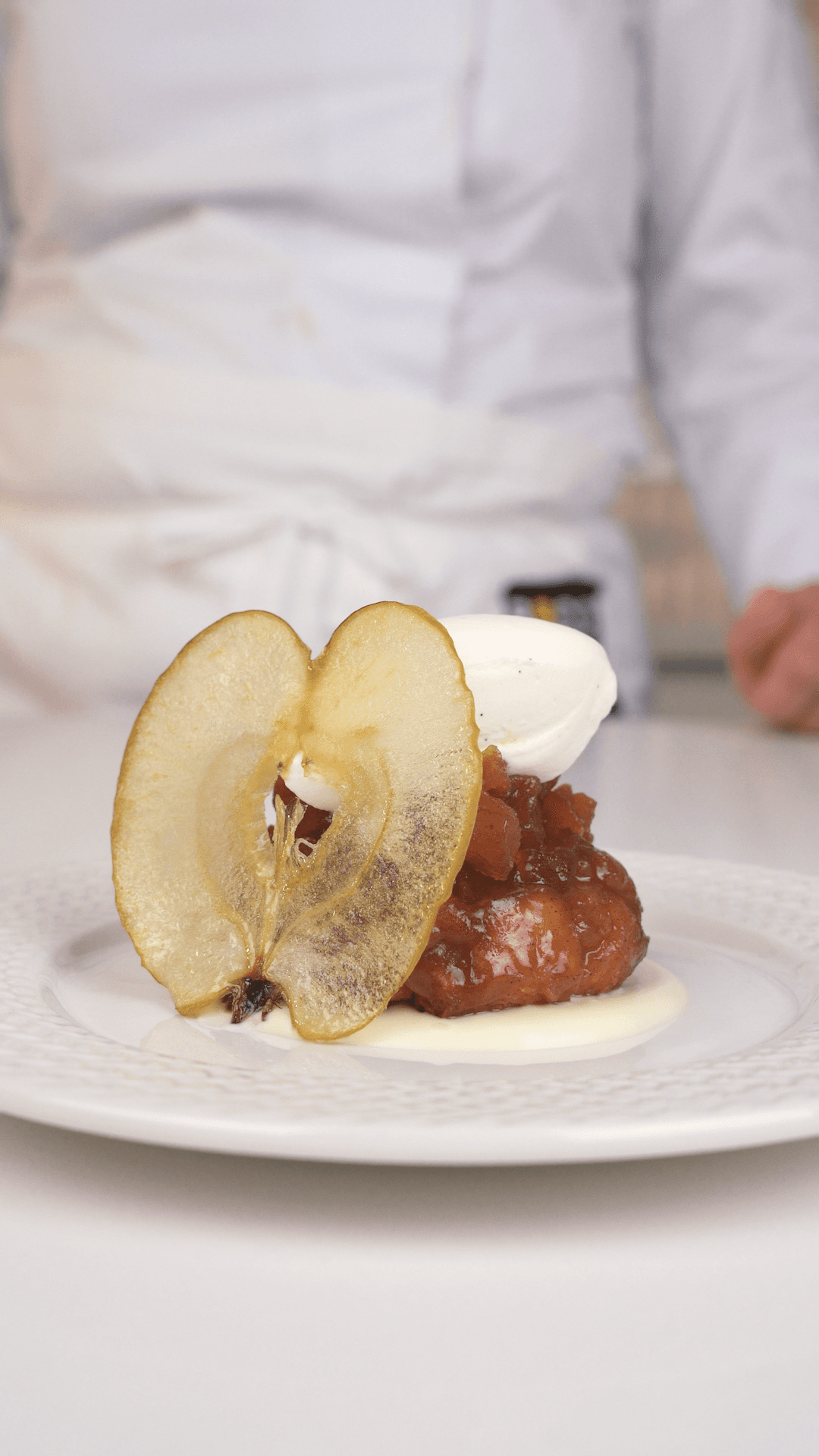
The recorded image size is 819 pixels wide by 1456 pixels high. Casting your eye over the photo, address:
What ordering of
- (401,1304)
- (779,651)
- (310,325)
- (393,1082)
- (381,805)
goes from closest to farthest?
(401,1304) → (393,1082) → (381,805) → (779,651) → (310,325)

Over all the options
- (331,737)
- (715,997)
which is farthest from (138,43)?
(715,997)

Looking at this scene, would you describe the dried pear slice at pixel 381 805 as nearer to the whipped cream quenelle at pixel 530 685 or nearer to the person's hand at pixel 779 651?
the whipped cream quenelle at pixel 530 685

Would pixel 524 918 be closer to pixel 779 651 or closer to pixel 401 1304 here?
pixel 401 1304

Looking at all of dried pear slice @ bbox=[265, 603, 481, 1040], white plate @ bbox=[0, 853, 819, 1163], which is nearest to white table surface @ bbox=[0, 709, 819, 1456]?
white plate @ bbox=[0, 853, 819, 1163]

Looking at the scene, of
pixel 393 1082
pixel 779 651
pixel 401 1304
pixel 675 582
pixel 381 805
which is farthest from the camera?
pixel 675 582

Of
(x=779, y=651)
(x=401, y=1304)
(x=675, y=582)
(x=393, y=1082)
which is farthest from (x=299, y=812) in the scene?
(x=675, y=582)

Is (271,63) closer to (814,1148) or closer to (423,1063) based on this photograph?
(423,1063)
